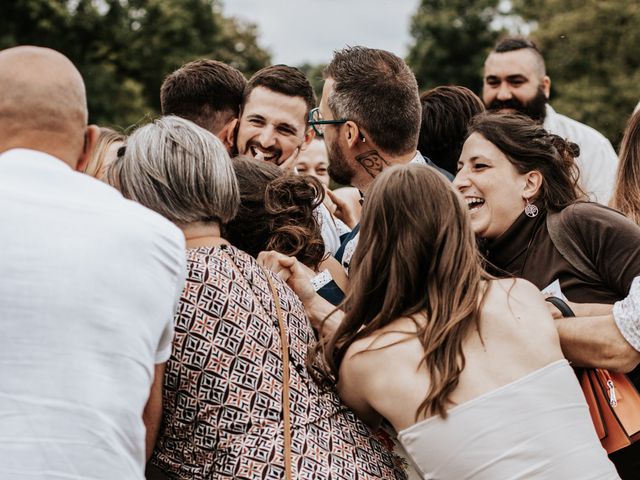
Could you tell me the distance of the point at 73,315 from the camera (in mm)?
2293

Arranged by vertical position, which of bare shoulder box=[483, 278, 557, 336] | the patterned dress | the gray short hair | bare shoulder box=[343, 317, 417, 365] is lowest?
the patterned dress

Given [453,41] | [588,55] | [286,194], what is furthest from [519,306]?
[453,41]

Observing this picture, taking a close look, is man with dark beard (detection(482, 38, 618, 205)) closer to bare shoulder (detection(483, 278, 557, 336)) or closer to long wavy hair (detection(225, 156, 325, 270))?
long wavy hair (detection(225, 156, 325, 270))

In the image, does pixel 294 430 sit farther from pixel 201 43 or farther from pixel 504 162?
pixel 201 43

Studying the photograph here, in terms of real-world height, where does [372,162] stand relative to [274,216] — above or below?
above

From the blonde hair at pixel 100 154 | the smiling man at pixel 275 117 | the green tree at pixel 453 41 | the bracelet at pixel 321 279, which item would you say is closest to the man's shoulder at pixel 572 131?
the smiling man at pixel 275 117

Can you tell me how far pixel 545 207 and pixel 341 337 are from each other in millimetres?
1354

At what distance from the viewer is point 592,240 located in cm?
363

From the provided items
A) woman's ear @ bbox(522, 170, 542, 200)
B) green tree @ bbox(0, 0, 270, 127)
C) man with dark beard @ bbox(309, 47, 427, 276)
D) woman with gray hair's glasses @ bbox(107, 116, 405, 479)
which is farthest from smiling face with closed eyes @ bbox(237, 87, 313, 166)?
green tree @ bbox(0, 0, 270, 127)

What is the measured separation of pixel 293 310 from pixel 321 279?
0.64m

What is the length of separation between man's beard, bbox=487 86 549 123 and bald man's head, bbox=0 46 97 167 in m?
5.20

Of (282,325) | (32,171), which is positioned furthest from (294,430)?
(32,171)

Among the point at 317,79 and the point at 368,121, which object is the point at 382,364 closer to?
the point at 368,121

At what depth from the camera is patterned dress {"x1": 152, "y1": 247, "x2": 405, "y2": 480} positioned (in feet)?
9.21
